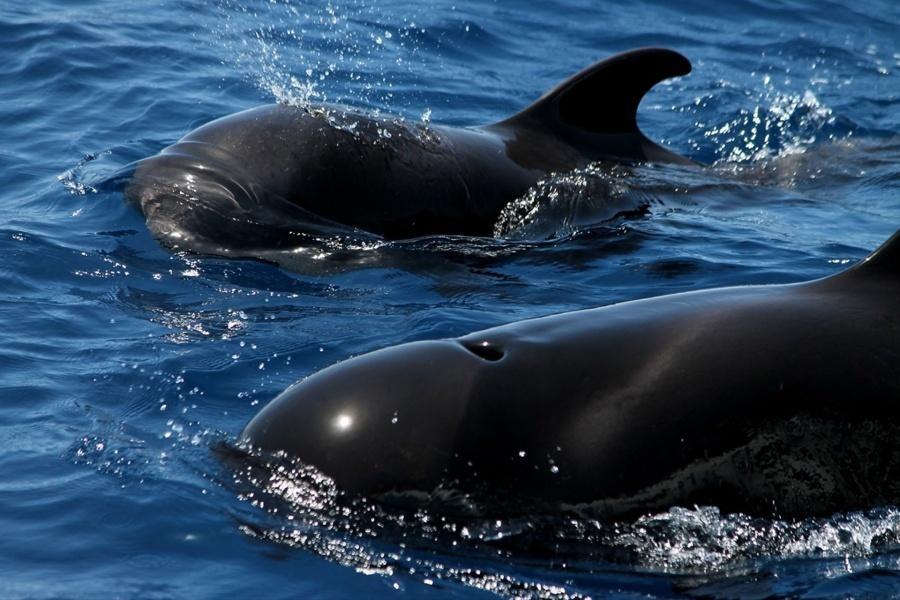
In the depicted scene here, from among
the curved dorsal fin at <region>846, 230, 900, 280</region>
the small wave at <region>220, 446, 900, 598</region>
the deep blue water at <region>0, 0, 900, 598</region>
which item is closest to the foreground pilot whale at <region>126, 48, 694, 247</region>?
the deep blue water at <region>0, 0, 900, 598</region>

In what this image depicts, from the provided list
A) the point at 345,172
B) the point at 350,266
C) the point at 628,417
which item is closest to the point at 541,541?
the point at 628,417

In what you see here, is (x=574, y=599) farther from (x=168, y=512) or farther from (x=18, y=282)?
(x=18, y=282)

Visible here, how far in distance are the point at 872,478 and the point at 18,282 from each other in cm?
616

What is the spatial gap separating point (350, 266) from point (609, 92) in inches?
123

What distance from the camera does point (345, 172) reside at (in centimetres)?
1060

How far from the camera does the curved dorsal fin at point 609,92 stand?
11695mm

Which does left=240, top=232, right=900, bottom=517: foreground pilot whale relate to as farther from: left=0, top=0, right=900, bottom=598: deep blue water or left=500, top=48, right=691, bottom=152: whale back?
left=500, top=48, right=691, bottom=152: whale back

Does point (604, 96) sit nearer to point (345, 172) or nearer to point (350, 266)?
point (345, 172)

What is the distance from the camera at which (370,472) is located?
560 centimetres

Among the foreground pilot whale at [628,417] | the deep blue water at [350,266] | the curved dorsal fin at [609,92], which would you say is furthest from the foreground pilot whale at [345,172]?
the foreground pilot whale at [628,417]

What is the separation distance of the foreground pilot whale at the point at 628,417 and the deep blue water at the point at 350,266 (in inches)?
5.5

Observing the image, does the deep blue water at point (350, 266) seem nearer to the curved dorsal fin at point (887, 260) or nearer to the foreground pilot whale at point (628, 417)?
the foreground pilot whale at point (628, 417)

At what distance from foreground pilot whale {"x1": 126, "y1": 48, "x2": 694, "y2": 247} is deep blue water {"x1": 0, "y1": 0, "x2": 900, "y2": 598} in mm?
277

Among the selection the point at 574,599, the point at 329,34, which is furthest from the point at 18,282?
the point at 329,34
